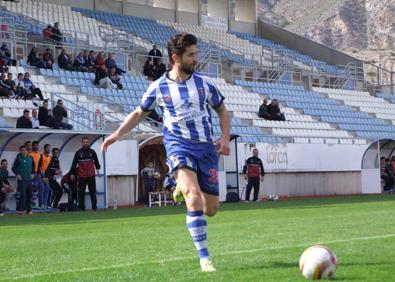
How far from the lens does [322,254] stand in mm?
8898

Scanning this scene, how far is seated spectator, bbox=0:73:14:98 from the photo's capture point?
28844mm

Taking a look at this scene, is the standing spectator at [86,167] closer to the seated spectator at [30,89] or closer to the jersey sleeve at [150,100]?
the seated spectator at [30,89]

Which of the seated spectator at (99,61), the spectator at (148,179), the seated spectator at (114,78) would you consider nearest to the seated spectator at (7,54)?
the seated spectator at (99,61)

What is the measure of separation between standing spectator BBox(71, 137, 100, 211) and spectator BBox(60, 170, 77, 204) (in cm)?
19

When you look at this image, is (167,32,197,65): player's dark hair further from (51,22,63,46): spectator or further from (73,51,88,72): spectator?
(51,22,63,46): spectator

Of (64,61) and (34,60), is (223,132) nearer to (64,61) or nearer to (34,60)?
(34,60)

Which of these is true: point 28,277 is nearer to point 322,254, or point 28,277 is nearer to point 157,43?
point 322,254

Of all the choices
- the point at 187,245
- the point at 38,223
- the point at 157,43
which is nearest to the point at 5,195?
the point at 38,223

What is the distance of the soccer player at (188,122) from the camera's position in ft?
32.6

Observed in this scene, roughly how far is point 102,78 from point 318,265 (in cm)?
2703

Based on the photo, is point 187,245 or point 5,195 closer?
point 187,245

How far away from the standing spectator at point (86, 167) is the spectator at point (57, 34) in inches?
454

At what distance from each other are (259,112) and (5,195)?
16053 mm

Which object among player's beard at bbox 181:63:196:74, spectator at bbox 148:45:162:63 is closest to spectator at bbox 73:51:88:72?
spectator at bbox 148:45:162:63
